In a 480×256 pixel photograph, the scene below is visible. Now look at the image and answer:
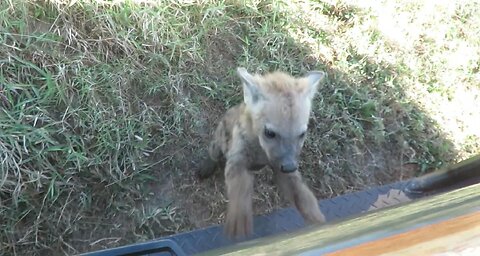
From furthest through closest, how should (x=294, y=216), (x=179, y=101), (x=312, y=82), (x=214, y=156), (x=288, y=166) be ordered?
1. (x=179, y=101)
2. (x=294, y=216)
3. (x=214, y=156)
4. (x=312, y=82)
5. (x=288, y=166)

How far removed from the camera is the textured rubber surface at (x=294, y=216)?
12.6 feet

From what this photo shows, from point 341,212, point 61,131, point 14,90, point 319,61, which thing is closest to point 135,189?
point 61,131

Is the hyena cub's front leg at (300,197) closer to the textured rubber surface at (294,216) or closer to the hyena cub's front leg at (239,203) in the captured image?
the textured rubber surface at (294,216)

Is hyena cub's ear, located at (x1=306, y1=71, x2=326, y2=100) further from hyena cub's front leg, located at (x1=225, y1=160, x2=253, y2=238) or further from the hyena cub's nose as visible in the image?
hyena cub's front leg, located at (x1=225, y1=160, x2=253, y2=238)

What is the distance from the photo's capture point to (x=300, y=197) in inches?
147

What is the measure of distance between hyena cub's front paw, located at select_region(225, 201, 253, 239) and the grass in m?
0.54

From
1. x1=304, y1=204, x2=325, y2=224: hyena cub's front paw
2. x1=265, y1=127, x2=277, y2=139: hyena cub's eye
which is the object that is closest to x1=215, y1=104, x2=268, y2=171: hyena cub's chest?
x1=265, y1=127, x2=277, y2=139: hyena cub's eye

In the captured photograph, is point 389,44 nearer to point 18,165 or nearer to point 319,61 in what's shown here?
point 319,61

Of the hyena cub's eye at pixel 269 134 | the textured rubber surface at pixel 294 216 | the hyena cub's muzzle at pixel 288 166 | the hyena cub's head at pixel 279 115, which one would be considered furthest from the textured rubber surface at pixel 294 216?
the hyena cub's eye at pixel 269 134

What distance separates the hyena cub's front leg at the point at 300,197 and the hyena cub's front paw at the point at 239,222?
0.31 metres

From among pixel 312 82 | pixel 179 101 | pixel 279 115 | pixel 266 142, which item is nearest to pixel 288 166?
pixel 266 142

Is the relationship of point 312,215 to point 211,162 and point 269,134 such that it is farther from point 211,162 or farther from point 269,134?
point 211,162

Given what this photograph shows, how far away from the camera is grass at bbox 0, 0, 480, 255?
3.87 metres

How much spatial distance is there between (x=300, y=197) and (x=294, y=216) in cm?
44
